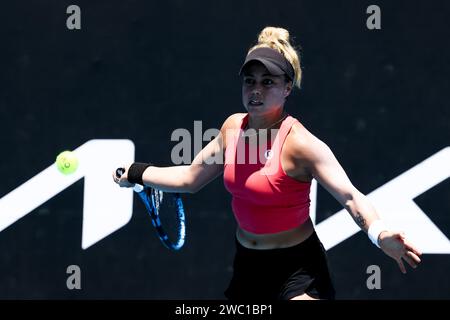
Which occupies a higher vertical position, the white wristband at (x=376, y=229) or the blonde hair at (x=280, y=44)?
the blonde hair at (x=280, y=44)

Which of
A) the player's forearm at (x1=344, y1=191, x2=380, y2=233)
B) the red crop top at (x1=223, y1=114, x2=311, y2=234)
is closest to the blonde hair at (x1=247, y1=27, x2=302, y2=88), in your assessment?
the red crop top at (x1=223, y1=114, x2=311, y2=234)

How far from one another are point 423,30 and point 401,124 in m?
→ 0.53

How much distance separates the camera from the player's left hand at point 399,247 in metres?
3.43

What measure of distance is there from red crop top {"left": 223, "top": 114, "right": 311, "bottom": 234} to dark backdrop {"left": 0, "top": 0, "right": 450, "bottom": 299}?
61.1 inches

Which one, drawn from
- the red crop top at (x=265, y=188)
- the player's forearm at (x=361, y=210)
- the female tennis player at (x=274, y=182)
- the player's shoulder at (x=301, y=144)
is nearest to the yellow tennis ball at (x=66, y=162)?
the female tennis player at (x=274, y=182)

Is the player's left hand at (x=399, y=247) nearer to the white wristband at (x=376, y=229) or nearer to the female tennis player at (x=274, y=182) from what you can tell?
the white wristband at (x=376, y=229)

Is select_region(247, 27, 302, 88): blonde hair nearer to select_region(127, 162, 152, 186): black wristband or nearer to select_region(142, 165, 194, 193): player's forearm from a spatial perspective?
select_region(142, 165, 194, 193): player's forearm

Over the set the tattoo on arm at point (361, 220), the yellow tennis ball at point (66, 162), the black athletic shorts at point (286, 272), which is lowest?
the black athletic shorts at point (286, 272)

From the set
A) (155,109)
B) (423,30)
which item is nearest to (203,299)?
(155,109)

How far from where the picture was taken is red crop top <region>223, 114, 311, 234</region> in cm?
386

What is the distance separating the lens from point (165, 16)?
5480 mm

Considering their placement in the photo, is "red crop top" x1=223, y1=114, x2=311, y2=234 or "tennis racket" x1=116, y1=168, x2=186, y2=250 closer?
"red crop top" x1=223, y1=114, x2=311, y2=234

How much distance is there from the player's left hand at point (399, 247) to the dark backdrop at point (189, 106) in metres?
1.97

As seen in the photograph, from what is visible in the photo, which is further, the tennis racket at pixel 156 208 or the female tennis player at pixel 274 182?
the tennis racket at pixel 156 208
